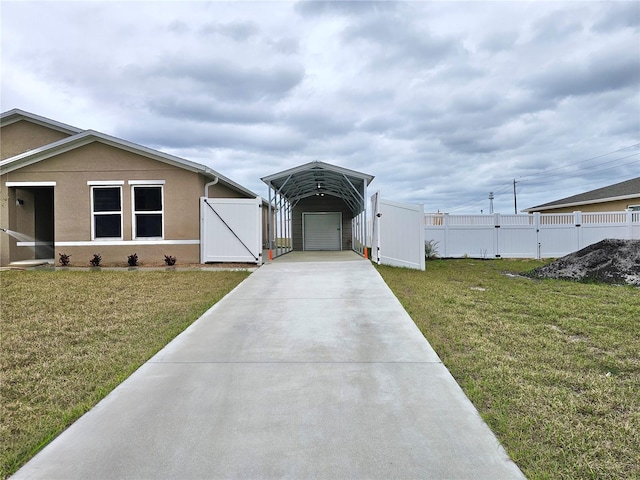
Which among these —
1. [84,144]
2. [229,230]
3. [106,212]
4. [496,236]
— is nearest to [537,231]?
[496,236]

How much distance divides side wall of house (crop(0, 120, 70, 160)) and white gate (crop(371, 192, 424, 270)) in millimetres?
13364

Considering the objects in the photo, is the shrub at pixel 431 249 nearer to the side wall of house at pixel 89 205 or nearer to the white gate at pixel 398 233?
the white gate at pixel 398 233

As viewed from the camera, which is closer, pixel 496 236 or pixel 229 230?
pixel 229 230

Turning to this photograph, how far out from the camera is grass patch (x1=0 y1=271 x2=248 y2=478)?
316 centimetres

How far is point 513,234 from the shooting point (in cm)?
1647

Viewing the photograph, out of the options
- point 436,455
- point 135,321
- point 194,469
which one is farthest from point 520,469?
point 135,321

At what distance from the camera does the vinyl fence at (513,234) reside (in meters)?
16.3

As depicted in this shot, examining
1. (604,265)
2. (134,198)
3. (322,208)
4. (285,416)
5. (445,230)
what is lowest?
(285,416)

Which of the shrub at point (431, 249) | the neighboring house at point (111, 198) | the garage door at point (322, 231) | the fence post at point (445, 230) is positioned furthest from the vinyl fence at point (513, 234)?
the neighboring house at point (111, 198)

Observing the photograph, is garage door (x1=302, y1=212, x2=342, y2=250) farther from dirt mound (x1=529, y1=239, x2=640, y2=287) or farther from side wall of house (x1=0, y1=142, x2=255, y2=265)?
dirt mound (x1=529, y1=239, x2=640, y2=287)

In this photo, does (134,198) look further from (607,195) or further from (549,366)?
(607,195)

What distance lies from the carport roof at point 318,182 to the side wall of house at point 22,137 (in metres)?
9.03

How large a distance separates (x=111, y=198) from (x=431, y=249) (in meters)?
12.1

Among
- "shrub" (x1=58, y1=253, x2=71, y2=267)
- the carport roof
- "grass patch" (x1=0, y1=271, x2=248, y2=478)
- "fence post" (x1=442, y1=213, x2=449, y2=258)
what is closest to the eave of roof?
the carport roof
